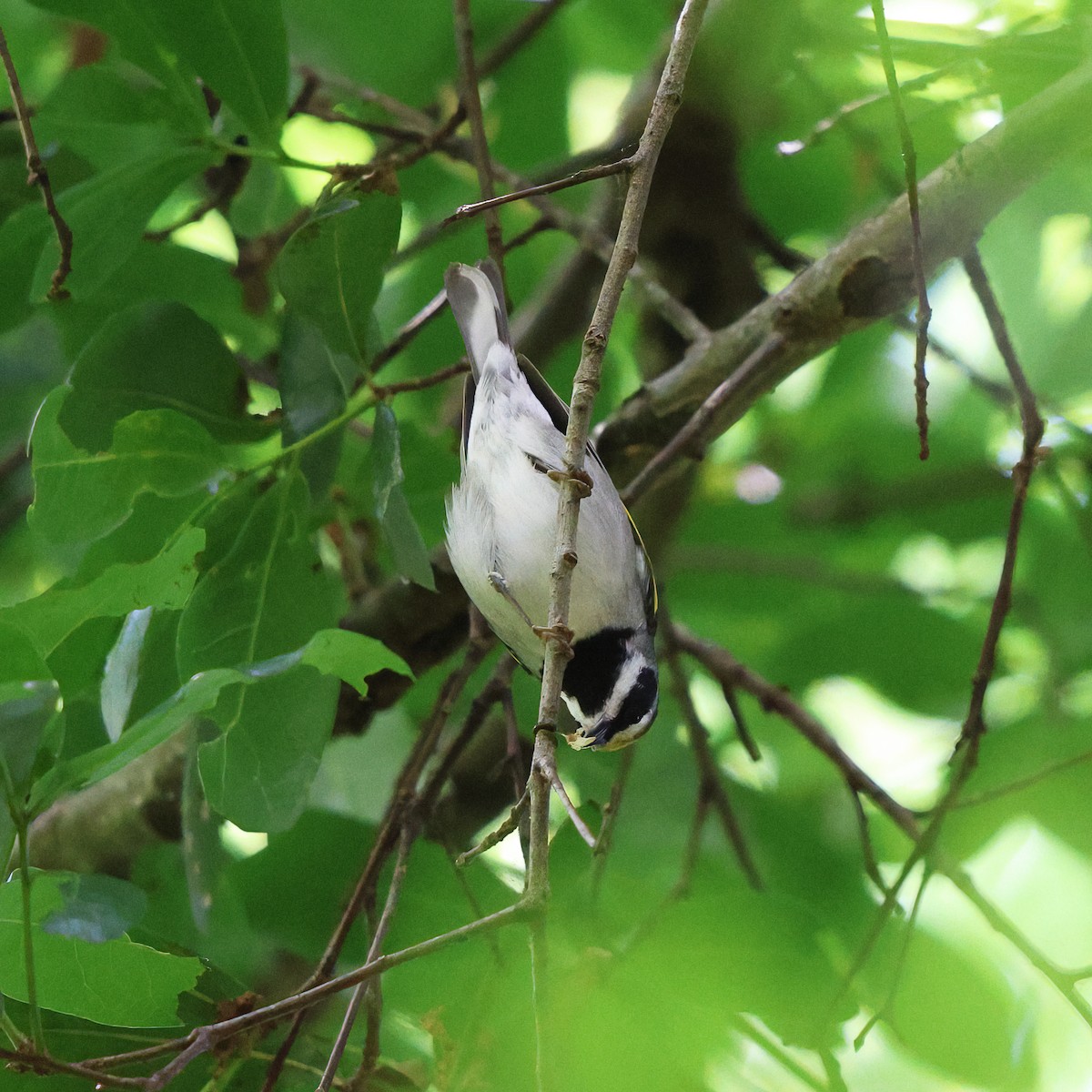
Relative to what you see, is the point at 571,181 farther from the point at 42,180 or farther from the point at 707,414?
the point at 42,180

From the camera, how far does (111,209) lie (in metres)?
2.67

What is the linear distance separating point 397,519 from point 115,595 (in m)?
0.56

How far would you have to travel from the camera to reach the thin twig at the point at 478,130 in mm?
2914

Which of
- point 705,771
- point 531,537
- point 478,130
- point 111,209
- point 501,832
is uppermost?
point 478,130

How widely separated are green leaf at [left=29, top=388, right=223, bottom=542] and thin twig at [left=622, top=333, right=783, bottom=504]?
104 cm

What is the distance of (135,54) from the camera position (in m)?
2.57

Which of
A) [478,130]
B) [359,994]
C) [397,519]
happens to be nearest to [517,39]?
[478,130]

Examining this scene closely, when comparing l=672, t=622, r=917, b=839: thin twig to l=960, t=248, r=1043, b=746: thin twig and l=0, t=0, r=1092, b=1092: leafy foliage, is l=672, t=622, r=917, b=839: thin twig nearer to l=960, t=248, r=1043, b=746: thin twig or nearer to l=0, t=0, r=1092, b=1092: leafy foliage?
l=0, t=0, r=1092, b=1092: leafy foliage

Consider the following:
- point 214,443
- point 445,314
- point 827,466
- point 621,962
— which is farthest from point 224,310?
point 827,466

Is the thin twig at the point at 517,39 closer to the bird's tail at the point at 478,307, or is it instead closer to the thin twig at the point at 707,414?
the bird's tail at the point at 478,307

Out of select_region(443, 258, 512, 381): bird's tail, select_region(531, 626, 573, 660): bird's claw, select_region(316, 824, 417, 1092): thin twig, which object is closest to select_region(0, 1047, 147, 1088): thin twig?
select_region(316, 824, 417, 1092): thin twig

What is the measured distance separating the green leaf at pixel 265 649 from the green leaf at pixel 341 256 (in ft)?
1.20

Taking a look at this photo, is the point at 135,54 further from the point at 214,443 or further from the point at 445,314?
the point at 445,314

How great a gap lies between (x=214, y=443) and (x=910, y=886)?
1.96 metres
